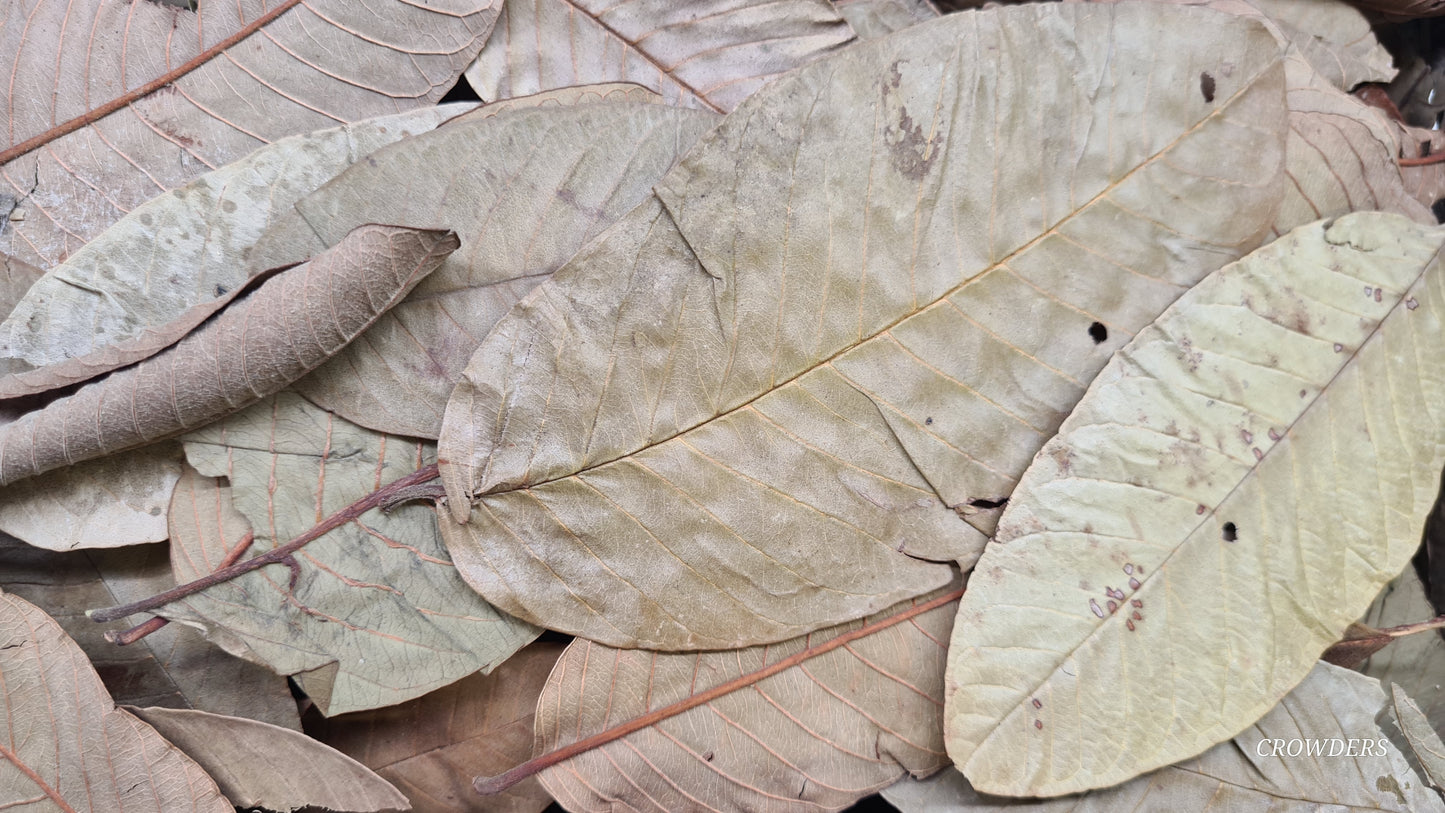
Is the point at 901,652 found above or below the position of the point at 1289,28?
below

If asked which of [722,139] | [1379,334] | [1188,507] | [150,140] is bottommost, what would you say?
[1188,507]

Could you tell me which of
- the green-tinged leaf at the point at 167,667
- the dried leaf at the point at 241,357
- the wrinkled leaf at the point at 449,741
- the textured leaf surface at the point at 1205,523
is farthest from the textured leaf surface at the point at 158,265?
the textured leaf surface at the point at 1205,523

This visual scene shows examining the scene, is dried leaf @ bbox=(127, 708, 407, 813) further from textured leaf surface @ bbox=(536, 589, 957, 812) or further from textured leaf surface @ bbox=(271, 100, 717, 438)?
textured leaf surface @ bbox=(271, 100, 717, 438)

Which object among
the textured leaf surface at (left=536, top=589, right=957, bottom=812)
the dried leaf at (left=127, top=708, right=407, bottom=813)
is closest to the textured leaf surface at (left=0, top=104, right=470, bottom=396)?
the dried leaf at (left=127, top=708, right=407, bottom=813)

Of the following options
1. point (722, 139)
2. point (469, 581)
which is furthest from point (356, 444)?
point (722, 139)

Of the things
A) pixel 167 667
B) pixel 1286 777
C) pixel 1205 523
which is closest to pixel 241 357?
pixel 167 667

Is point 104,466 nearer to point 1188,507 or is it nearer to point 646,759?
point 646,759
